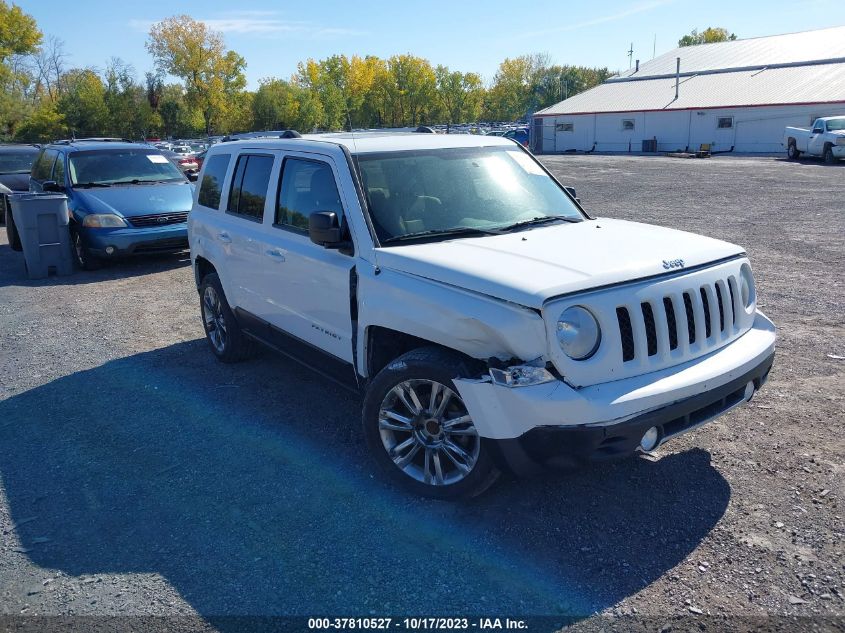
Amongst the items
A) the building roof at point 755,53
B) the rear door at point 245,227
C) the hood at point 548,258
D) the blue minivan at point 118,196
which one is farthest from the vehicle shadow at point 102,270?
the building roof at point 755,53

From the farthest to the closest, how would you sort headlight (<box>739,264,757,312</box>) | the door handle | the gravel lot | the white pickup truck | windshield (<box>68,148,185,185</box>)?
the white pickup truck
windshield (<box>68,148,185,185</box>)
the door handle
headlight (<box>739,264,757,312</box>)
the gravel lot

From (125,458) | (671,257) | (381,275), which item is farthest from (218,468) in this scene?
(671,257)

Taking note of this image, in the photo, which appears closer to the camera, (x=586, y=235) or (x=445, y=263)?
(x=445, y=263)

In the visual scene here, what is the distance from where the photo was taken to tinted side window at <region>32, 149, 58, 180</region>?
39.0 feet

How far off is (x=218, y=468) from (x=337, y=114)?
157 feet

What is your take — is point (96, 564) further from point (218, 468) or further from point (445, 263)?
point (445, 263)

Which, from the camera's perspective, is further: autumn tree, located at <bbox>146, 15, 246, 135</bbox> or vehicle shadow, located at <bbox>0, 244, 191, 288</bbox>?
autumn tree, located at <bbox>146, 15, 246, 135</bbox>

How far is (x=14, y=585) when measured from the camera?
331 centimetres

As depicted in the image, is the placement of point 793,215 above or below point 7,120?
below

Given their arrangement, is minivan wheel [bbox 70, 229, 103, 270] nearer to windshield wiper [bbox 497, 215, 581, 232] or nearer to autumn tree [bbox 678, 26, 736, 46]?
windshield wiper [bbox 497, 215, 581, 232]

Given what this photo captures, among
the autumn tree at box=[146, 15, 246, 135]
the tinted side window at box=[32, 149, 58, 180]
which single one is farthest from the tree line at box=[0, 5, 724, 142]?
the tinted side window at box=[32, 149, 58, 180]

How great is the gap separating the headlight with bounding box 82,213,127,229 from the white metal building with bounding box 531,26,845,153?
1604 inches

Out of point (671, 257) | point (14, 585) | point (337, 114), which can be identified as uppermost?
point (337, 114)

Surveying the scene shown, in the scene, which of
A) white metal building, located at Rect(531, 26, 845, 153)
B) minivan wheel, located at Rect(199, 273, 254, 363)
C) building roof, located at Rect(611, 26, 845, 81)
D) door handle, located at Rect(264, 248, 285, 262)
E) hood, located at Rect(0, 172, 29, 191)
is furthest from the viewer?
building roof, located at Rect(611, 26, 845, 81)
